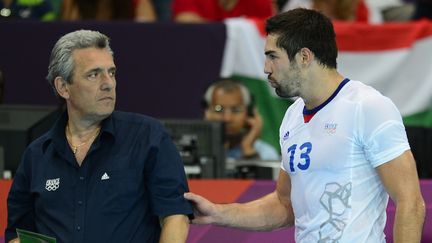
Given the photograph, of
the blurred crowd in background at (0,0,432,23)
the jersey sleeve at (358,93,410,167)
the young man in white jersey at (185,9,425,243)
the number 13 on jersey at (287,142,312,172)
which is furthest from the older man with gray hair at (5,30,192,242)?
the blurred crowd in background at (0,0,432,23)

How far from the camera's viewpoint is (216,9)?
7934mm

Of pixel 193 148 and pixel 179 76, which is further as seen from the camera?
pixel 179 76

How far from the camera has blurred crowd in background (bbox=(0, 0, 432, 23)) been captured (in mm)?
7676

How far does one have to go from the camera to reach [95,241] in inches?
145

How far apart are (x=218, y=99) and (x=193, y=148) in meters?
1.28

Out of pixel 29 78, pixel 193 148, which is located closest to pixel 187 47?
pixel 29 78

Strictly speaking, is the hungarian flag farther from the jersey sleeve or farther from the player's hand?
the jersey sleeve

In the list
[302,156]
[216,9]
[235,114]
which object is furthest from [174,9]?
[302,156]

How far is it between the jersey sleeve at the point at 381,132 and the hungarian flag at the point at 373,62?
3836mm

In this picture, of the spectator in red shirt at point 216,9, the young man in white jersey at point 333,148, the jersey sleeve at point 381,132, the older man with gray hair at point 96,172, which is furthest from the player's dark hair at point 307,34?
the spectator in red shirt at point 216,9

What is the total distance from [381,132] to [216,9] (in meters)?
4.47

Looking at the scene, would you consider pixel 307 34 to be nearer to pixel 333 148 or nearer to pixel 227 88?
pixel 333 148

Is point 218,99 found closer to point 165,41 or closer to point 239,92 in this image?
point 239,92

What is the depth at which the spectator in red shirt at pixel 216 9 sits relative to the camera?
25.9ft
